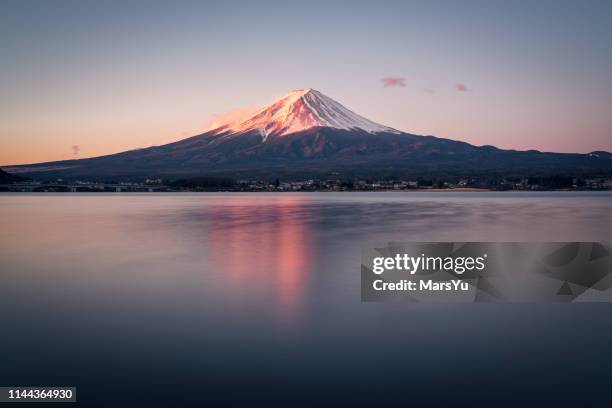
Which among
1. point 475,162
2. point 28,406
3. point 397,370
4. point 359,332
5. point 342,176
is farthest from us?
point 475,162

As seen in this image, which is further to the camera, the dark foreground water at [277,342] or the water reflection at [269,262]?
the water reflection at [269,262]

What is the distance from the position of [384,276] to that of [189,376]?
229 inches

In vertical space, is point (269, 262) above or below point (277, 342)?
below

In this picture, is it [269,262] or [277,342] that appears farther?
[269,262]

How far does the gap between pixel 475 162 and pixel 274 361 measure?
198m

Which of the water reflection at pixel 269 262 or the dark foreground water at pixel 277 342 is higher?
the dark foreground water at pixel 277 342

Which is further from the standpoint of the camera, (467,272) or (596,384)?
(467,272)

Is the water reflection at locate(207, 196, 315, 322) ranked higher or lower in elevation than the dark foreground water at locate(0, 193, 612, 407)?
lower

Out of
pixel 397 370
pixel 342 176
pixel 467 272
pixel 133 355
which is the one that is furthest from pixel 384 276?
pixel 342 176

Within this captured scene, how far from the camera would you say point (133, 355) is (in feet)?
22.4

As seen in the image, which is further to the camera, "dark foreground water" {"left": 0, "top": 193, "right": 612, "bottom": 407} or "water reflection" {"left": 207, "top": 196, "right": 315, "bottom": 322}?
"water reflection" {"left": 207, "top": 196, "right": 315, "bottom": 322}

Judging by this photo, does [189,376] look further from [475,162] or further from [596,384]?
[475,162]

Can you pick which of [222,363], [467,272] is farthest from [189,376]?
[467,272]

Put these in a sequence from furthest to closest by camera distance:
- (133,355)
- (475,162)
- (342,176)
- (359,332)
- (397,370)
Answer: (475,162)
(342,176)
(359,332)
(133,355)
(397,370)
